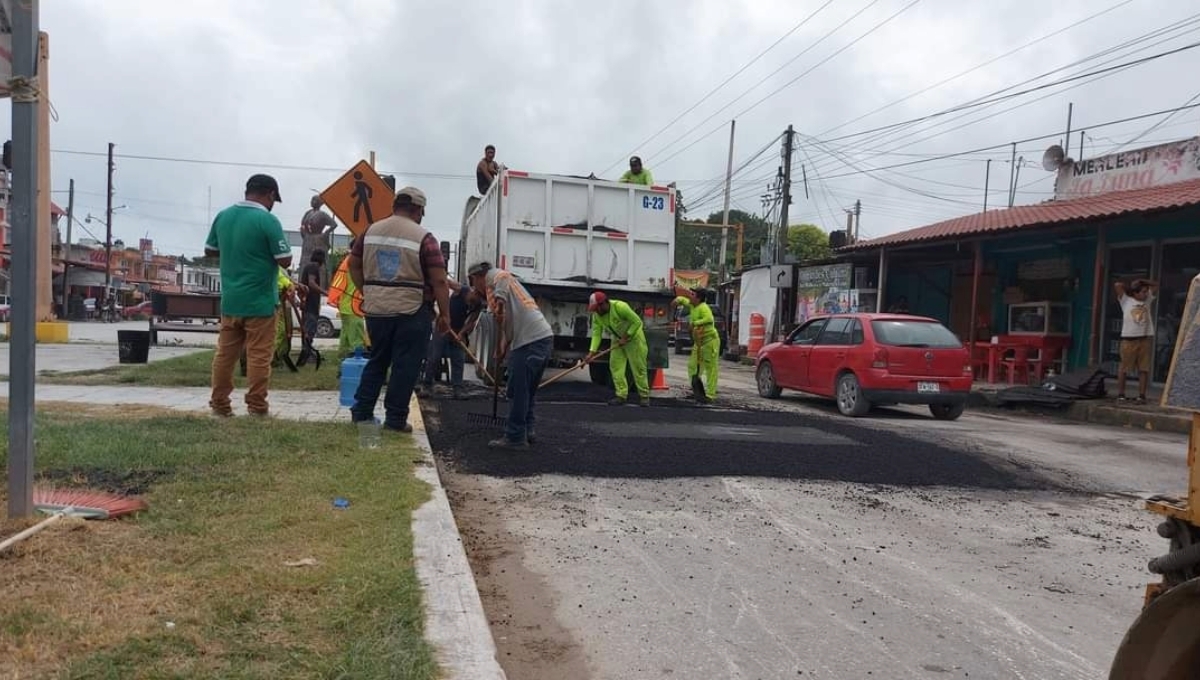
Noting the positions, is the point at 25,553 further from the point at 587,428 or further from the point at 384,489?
the point at 587,428

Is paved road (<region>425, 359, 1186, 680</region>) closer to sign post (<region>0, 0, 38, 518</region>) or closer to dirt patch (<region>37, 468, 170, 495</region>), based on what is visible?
dirt patch (<region>37, 468, 170, 495</region>)

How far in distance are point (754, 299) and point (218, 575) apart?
25.7 m

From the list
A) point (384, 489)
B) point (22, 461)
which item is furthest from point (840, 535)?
point (22, 461)

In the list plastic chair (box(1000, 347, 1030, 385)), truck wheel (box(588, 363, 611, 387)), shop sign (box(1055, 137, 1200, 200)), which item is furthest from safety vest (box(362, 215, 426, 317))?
shop sign (box(1055, 137, 1200, 200))

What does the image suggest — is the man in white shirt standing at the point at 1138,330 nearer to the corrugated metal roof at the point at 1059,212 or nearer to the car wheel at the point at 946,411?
the corrugated metal roof at the point at 1059,212

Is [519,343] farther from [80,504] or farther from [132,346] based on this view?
[132,346]

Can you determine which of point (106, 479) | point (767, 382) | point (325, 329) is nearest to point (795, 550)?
point (106, 479)

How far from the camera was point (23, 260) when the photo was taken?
3.60m

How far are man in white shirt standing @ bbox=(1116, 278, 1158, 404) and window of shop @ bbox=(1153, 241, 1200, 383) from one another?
2.15m

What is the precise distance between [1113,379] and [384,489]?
1401 centimetres

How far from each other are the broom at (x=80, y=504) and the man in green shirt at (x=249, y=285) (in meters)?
2.77

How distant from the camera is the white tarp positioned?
27062 millimetres

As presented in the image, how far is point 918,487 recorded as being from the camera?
6.57 m

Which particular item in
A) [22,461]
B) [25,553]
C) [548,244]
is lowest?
[25,553]
